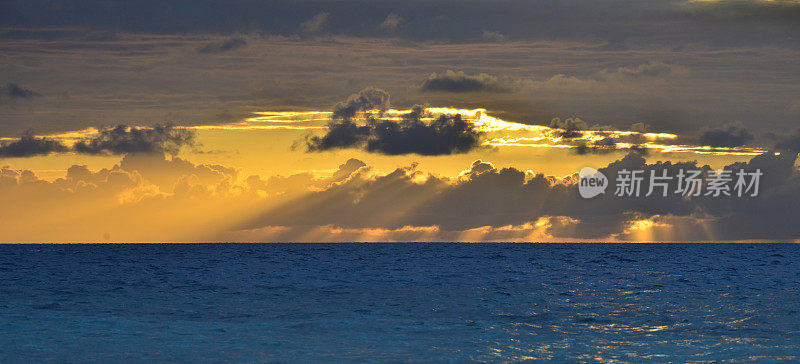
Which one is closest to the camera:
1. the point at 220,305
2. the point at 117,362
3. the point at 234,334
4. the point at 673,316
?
the point at 117,362

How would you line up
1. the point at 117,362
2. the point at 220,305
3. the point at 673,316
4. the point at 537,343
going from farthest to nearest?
the point at 220,305, the point at 673,316, the point at 537,343, the point at 117,362

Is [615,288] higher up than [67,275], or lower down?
lower down

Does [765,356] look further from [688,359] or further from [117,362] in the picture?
[117,362]

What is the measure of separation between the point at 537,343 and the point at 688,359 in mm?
5658

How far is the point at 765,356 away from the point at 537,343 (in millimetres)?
7982

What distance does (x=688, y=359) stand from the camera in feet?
83.1

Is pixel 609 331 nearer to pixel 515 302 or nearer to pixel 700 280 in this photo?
pixel 515 302

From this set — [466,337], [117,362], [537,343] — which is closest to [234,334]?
[117,362]

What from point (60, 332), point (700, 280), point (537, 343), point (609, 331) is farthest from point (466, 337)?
point (700, 280)

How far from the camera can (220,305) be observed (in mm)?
42625

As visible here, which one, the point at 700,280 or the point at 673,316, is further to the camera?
the point at 700,280

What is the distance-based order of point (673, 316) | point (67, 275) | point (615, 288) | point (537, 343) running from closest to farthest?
point (537, 343) < point (673, 316) < point (615, 288) < point (67, 275)

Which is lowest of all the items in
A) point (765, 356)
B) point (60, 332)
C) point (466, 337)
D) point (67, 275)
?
point (765, 356)

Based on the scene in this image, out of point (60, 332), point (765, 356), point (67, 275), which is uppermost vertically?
point (67, 275)
